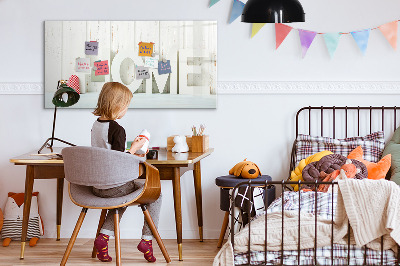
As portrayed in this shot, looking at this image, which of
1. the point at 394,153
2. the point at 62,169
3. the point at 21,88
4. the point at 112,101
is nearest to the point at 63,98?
the point at 21,88

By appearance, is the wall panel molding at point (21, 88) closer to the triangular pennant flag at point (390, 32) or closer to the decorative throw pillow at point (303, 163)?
the decorative throw pillow at point (303, 163)

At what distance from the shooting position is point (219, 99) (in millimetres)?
4406

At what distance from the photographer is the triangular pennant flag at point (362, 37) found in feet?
14.1

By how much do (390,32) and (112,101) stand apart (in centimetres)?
207

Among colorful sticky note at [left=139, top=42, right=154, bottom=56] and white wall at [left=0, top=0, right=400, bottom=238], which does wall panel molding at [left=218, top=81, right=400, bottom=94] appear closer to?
white wall at [left=0, top=0, right=400, bottom=238]

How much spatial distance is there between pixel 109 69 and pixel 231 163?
3.62 feet

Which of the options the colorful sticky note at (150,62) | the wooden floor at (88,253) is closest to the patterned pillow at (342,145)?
the wooden floor at (88,253)

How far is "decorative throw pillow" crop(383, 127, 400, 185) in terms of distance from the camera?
383 cm

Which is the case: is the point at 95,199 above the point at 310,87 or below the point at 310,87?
below

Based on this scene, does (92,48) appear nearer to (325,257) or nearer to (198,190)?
(198,190)

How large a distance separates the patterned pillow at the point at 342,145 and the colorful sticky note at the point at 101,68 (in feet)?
4.74

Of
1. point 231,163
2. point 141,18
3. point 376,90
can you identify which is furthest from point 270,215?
point 141,18

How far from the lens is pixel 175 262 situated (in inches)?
146

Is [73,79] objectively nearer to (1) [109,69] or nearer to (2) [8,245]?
(1) [109,69]
